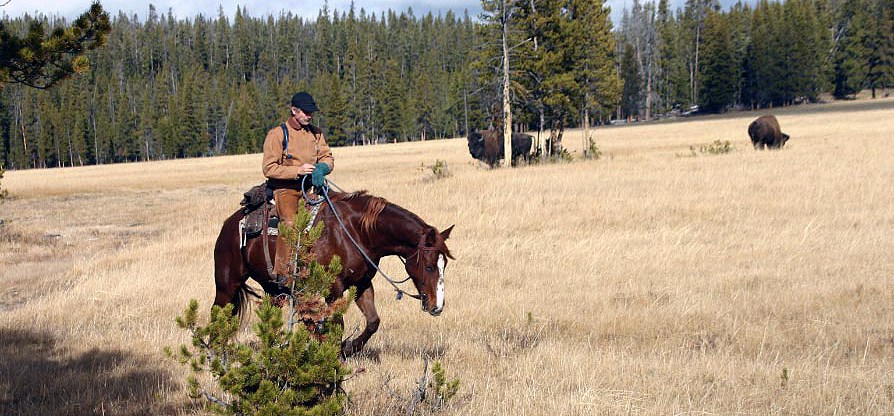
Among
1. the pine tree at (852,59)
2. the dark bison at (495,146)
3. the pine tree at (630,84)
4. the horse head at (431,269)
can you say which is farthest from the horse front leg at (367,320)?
the pine tree at (630,84)

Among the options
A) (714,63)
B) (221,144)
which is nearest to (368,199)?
(714,63)

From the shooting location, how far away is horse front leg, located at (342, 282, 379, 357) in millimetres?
6184

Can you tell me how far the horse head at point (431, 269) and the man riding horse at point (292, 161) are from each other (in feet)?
3.97

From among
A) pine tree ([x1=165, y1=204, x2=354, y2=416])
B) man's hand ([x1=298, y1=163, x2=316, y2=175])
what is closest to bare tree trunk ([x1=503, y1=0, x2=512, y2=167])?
man's hand ([x1=298, y1=163, x2=316, y2=175])

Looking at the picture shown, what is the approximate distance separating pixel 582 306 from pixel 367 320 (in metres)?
3.23

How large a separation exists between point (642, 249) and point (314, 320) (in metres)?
8.43

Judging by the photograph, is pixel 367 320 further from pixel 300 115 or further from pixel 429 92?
pixel 429 92

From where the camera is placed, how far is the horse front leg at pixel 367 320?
20.3 ft

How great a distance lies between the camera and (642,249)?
11.6m

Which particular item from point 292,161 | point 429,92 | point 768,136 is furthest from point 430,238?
point 429,92

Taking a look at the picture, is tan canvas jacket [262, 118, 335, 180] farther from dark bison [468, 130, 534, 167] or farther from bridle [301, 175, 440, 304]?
dark bison [468, 130, 534, 167]

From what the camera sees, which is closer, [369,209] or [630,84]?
[369,209]

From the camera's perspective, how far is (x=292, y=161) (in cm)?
643

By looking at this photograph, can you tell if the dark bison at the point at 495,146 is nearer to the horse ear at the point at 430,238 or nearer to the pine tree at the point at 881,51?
the horse ear at the point at 430,238
